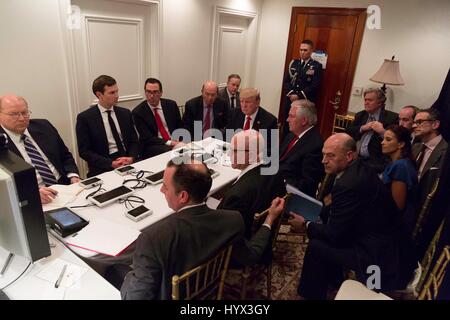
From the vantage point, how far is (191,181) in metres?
1.31

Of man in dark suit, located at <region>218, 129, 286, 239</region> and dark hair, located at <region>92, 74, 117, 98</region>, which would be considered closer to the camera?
man in dark suit, located at <region>218, 129, 286, 239</region>

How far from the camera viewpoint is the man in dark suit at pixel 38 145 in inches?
80.7

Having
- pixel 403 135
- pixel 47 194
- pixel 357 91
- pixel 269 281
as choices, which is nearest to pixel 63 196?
pixel 47 194

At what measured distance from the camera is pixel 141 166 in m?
2.40

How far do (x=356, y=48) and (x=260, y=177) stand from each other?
3.57 meters

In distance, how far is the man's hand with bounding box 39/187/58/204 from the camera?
5.93 ft

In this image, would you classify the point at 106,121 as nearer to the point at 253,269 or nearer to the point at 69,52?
the point at 69,52

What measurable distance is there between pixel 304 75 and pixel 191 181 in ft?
12.8

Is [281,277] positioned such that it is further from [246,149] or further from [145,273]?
[145,273]

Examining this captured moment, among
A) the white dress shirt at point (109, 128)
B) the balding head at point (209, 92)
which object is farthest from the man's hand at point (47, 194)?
the balding head at point (209, 92)

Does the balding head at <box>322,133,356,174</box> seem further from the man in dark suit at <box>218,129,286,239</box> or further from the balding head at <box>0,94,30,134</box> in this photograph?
the balding head at <box>0,94,30,134</box>

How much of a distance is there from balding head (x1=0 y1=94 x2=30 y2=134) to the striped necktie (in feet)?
0.38

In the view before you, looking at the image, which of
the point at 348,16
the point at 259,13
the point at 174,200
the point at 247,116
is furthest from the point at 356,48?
the point at 174,200

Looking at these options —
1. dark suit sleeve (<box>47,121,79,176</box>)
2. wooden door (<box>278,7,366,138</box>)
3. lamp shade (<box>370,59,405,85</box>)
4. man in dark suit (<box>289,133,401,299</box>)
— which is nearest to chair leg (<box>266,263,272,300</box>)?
man in dark suit (<box>289,133,401,299</box>)
